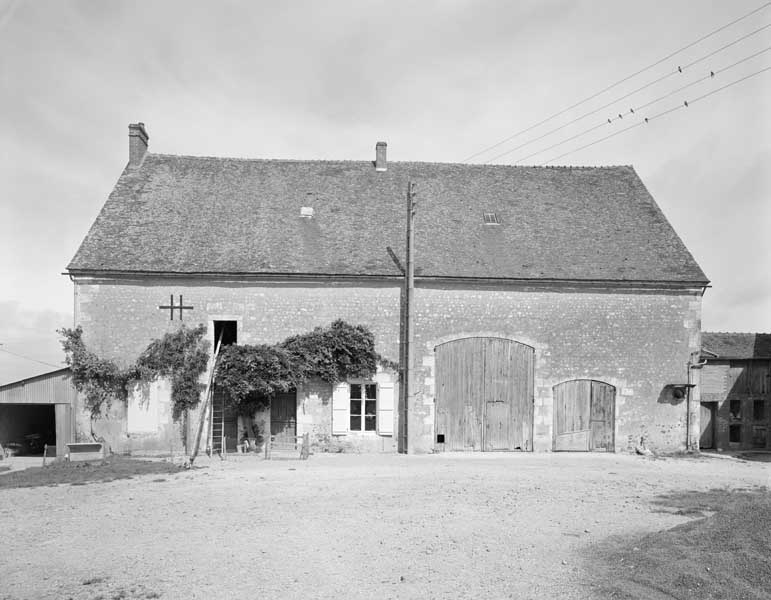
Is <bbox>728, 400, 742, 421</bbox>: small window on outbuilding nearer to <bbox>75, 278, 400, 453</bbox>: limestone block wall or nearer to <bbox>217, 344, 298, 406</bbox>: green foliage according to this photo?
<bbox>75, 278, 400, 453</bbox>: limestone block wall

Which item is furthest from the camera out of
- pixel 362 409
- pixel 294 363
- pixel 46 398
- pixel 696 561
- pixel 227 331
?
pixel 227 331

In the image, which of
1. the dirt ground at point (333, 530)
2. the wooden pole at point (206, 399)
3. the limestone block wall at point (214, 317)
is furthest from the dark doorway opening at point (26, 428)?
the dirt ground at point (333, 530)

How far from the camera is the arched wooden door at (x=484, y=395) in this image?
18.0m

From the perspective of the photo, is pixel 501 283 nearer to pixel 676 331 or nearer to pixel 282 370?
pixel 676 331

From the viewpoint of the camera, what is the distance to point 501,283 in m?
18.2

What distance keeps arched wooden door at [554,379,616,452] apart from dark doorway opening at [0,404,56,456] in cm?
1487

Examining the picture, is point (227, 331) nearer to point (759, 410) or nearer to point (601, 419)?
point (601, 419)

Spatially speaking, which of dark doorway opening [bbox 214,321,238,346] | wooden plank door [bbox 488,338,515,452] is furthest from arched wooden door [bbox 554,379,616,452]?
dark doorway opening [bbox 214,321,238,346]

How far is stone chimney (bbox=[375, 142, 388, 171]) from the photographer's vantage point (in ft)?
71.5

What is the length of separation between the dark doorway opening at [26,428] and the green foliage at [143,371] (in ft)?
9.40

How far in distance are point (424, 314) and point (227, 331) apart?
18.6 feet

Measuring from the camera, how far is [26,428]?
63.0ft

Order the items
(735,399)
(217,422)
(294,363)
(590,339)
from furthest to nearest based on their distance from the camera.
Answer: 1. (735,399)
2. (590,339)
3. (217,422)
4. (294,363)

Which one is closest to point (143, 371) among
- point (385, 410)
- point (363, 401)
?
point (363, 401)
